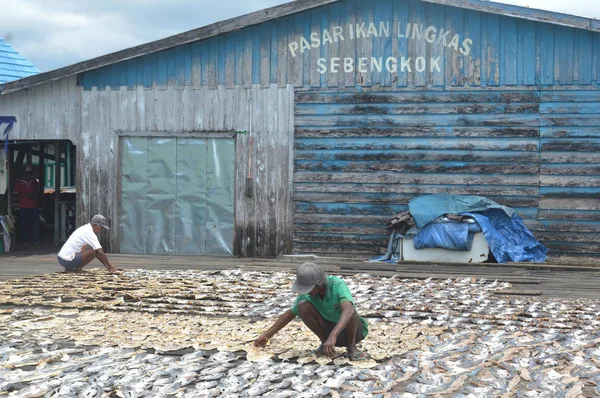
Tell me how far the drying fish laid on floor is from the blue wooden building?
4.56 m

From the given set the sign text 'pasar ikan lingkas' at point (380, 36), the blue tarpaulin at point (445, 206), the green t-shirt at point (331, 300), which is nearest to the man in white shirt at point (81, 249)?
the blue tarpaulin at point (445, 206)

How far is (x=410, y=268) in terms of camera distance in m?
14.0

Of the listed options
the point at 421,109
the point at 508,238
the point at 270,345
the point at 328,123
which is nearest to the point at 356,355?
the point at 270,345

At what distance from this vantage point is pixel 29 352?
705 centimetres

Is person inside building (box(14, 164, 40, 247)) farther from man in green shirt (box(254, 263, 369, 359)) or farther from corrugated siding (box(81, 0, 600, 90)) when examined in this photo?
man in green shirt (box(254, 263, 369, 359))

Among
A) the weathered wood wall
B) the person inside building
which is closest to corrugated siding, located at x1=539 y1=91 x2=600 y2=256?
the weathered wood wall

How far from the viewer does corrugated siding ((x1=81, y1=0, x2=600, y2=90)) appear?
1529 cm

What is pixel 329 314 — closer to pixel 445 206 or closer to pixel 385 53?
pixel 445 206

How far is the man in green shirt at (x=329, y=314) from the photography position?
6.42m

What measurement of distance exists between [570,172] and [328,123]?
15.7 ft

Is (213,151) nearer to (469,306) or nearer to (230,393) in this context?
(469,306)

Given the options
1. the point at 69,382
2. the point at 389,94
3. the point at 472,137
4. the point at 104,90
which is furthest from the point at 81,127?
the point at 69,382

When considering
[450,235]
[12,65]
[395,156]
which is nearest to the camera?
[450,235]

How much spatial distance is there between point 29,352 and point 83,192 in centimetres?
1041
